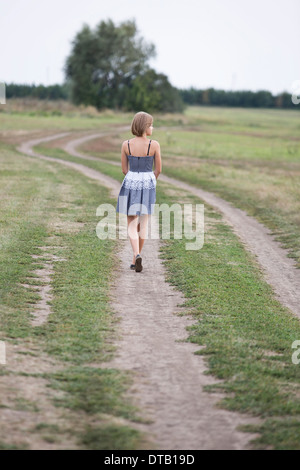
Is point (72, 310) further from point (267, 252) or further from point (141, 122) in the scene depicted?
point (267, 252)

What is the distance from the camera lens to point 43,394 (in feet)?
15.7

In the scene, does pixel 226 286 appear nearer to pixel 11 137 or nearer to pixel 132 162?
pixel 132 162

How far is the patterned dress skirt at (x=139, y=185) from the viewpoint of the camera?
8.85 meters

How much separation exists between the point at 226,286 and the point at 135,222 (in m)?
1.65

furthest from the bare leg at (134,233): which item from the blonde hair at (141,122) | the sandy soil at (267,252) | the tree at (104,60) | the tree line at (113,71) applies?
the tree at (104,60)

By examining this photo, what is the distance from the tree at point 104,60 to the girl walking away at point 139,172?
80090 millimetres

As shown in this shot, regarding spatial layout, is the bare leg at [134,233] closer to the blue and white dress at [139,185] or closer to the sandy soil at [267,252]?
the blue and white dress at [139,185]

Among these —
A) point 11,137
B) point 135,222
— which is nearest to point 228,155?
point 11,137

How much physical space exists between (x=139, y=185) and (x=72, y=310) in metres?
2.52

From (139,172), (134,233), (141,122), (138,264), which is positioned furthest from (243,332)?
(141,122)

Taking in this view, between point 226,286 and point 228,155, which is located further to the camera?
point 228,155

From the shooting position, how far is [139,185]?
8891 millimetres

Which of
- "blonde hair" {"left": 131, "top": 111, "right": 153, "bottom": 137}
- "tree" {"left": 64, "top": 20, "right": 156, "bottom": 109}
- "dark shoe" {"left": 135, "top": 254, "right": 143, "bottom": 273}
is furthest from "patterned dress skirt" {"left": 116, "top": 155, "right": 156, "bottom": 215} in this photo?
"tree" {"left": 64, "top": 20, "right": 156, "bottom": 109}
